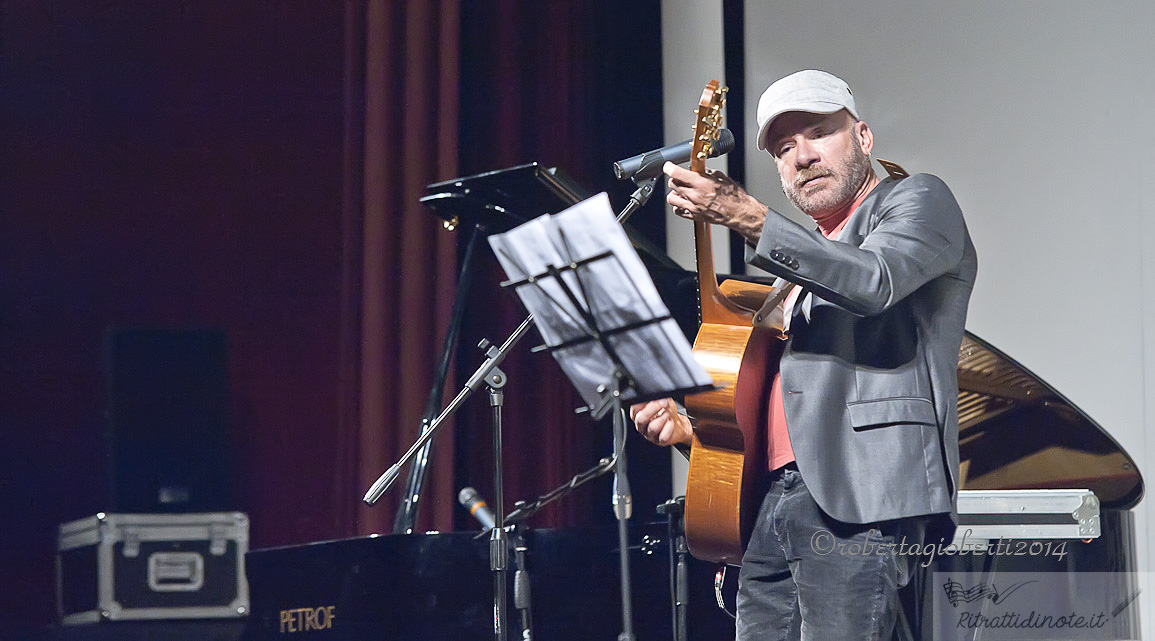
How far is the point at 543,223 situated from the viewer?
73.4 inches

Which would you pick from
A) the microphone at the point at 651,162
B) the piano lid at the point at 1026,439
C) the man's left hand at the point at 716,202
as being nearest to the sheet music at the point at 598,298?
the man's left hand at the point at 716,202

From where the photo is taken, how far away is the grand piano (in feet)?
9.04

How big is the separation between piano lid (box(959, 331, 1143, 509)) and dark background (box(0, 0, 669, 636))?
1779 millimetres

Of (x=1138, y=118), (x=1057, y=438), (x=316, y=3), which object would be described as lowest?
(x=1057, y=438)

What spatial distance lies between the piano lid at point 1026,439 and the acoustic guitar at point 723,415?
3.82ft

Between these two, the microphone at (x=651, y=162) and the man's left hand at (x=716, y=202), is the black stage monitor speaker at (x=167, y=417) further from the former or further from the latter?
the man's left hand at (x=716, y=202)

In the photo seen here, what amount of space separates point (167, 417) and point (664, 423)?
2.24 metres

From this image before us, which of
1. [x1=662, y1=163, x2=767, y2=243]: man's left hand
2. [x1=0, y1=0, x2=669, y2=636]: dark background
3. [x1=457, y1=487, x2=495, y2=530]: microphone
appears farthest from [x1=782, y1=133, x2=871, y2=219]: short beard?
[x1=0, y1=0, x2=669, y2=636]: dark background

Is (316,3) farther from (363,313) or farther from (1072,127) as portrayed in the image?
(1072,127)

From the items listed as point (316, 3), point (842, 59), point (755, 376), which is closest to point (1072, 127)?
point (842, 59)

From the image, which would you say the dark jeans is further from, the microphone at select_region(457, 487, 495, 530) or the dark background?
the dark background

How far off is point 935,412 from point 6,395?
3200 mm

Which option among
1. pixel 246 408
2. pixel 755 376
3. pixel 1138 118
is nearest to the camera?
pixel 755 376

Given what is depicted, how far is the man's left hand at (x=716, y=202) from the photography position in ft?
6.25
